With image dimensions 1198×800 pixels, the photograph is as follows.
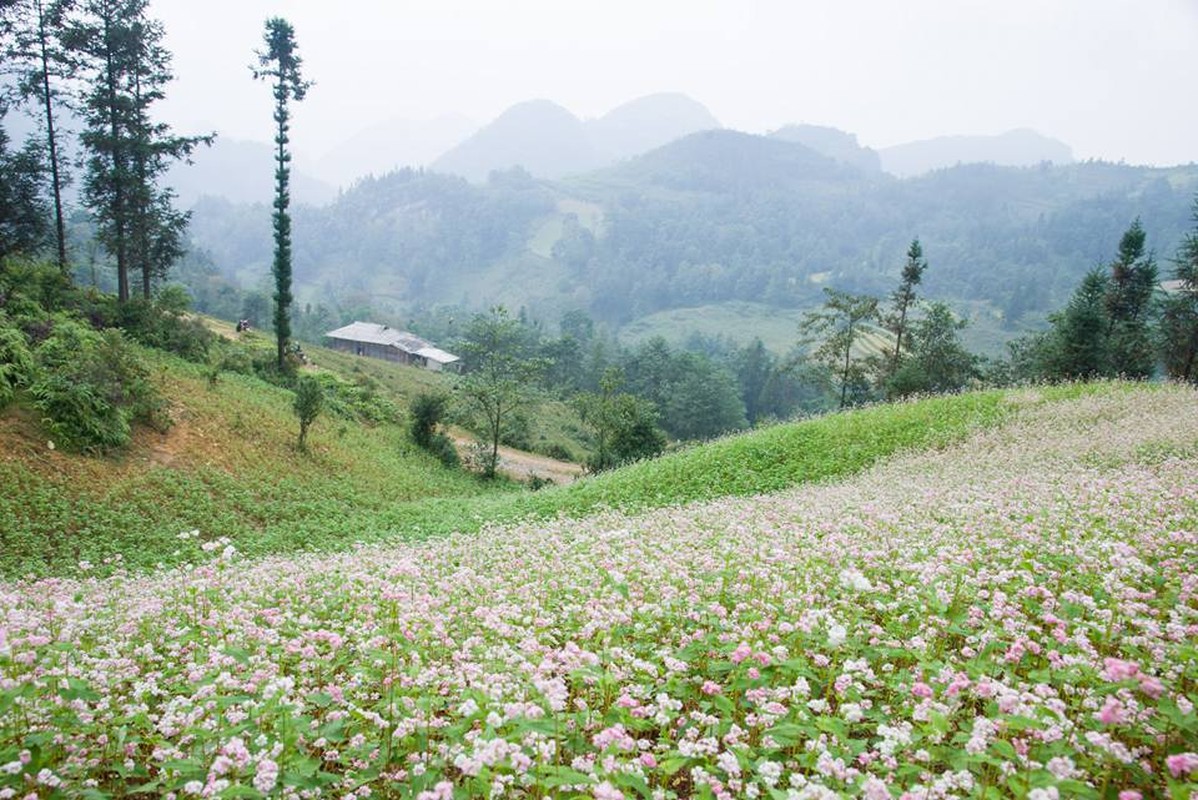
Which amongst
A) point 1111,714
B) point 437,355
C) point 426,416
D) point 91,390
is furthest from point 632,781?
point 437,355

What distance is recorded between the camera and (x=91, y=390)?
18094mm

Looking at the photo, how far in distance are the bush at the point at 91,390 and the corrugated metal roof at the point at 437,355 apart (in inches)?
3010

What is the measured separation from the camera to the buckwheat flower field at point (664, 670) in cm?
328

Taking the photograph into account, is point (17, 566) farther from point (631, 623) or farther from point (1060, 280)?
point (1060, 280)

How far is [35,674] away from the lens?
4398mm

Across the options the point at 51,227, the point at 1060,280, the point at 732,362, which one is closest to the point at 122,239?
the point at 51,227

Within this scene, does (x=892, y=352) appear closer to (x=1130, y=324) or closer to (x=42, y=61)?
(x=1130, y=324)

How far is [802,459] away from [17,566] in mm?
18946

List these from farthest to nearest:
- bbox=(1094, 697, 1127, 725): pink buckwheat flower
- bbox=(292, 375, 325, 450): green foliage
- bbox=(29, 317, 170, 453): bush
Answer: bbox=(292, 375, 325, 450): green foliage → bbox=(29, 317, 170, 453): bush → bbox=(1094, 697, 1127, 725): pink buckwheat flower

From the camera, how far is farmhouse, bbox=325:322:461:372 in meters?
98.4

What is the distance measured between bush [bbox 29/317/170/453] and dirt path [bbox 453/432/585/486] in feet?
61.1

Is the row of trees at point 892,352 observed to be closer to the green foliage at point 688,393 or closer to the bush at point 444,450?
the bush at point 444,450

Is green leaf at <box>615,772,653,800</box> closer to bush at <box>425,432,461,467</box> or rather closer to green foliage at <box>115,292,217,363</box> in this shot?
green foliage at <box>115,292,217,363</box>

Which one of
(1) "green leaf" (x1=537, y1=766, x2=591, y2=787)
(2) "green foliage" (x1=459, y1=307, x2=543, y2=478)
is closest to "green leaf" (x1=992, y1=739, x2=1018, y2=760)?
(1) "green leaf" (x1=537, y1=766, x2=591, y2=787)
